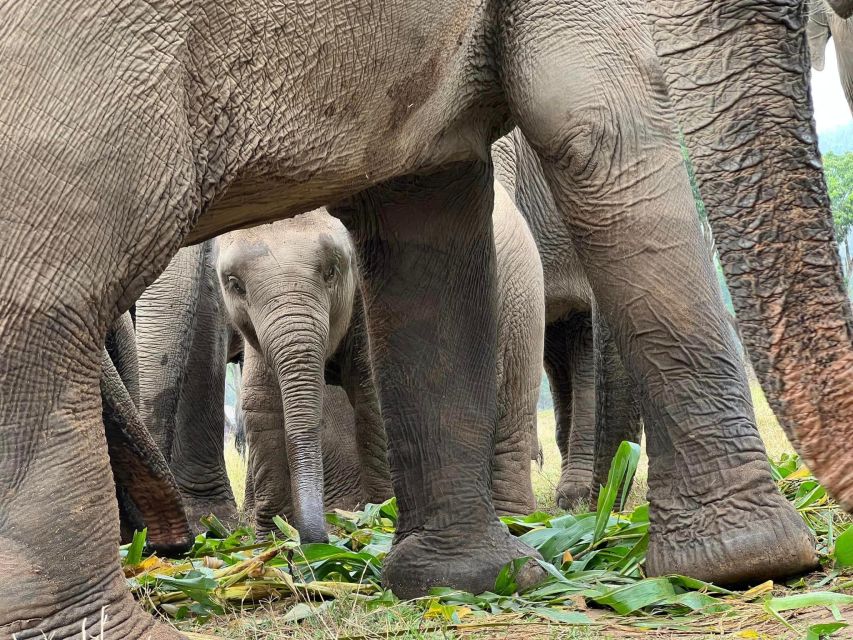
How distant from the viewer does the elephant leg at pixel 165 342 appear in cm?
547

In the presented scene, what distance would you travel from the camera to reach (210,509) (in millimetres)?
5992

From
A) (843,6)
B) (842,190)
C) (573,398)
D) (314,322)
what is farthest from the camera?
(842,190)

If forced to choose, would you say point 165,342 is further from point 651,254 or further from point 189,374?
point 651,254

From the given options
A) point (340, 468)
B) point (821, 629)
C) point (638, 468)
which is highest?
point (340, 468)

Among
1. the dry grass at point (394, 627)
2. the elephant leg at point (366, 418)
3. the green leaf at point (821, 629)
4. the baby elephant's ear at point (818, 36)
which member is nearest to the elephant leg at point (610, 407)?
the elephant leg at point (366, 418)

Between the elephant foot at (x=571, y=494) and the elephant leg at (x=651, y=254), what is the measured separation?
2849 mm

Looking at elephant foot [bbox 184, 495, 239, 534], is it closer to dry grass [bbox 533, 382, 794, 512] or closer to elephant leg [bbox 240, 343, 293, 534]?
elephant leg [bbox 240, 343, 293, 534]

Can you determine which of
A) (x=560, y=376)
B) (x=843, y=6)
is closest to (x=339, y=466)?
(x=560, y=376)

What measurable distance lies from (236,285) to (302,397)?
0.77 metres

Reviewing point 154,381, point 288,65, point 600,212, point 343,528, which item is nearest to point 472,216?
point 600,212

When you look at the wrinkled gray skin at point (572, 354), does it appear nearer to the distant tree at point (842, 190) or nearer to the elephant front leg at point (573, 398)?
the elephant front leg at point (573, 398)

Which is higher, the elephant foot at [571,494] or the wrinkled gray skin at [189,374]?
A: the wrinkled gray skin at [189,374]

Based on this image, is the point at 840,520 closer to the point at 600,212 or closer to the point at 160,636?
the point at 600,212

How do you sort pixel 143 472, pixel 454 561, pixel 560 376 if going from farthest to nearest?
pixel 560 376 → pixel 143 472 → pixel 454 561
